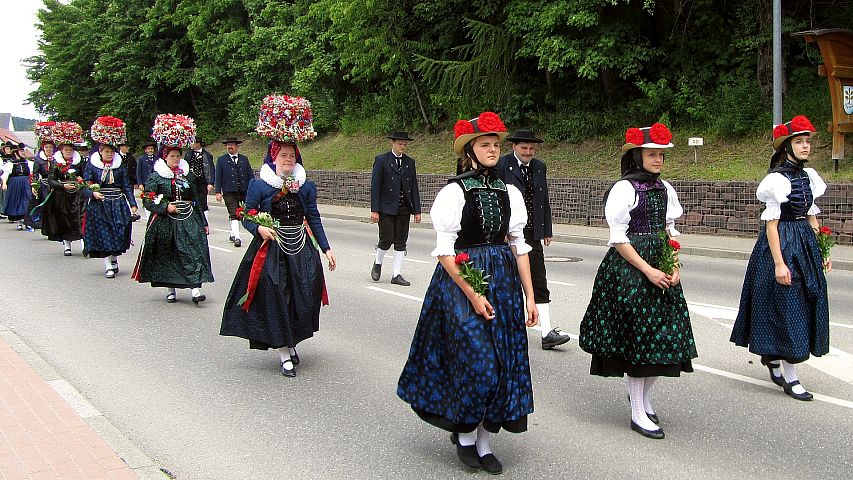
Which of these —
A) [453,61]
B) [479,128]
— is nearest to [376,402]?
[479,128]

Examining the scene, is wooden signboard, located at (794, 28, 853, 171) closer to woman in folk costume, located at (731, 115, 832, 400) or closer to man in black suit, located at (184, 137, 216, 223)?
woman in folk costume, located at (731, 115, 832, 400)

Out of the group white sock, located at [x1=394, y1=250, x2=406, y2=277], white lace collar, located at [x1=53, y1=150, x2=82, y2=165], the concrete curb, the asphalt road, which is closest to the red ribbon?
the asphalt road

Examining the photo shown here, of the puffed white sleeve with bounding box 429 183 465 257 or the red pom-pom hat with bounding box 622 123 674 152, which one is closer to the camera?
the puffed white sleeve with bounding box 429 183 465 257

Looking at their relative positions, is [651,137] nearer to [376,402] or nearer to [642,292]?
[642,292]

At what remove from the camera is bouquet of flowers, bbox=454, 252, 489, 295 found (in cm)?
458

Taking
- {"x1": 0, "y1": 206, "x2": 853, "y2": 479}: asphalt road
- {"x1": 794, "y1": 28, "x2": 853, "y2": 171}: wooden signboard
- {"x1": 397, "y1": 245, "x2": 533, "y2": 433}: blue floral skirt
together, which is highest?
{"x1": 794, "y1": 28, "x2": 853, "y2": 171}: wooden signboard

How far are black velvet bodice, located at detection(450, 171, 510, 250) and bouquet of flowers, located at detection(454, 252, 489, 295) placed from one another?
0.22 meters

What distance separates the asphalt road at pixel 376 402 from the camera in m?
4.96

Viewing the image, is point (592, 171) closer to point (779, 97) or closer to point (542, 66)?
point (542, 66)

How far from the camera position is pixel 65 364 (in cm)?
750

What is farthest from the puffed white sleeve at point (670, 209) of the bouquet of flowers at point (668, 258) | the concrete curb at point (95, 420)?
the concrete curb at point (95, 420)

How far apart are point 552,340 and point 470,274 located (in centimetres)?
327

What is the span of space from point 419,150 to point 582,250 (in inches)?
522

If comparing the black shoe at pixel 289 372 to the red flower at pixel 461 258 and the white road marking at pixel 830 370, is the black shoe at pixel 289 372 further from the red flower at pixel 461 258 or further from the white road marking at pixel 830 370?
the white road marking at pixel 830 370
